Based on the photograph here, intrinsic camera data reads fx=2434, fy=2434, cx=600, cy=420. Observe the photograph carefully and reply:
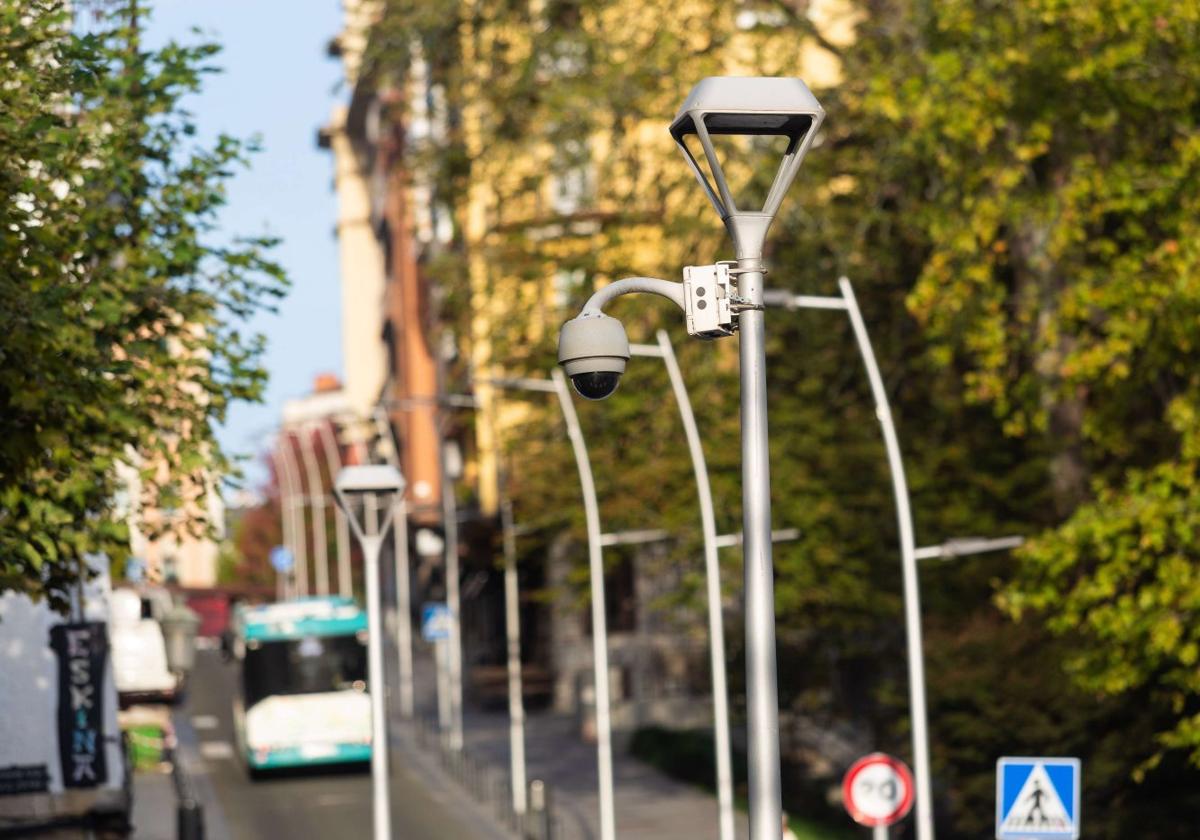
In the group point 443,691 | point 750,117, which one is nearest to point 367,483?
point 750,117

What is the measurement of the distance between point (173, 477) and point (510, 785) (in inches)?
863

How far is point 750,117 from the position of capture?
1030 cm

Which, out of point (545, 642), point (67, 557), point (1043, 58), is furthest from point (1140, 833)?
point (545, 642)

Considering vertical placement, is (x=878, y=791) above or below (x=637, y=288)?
below

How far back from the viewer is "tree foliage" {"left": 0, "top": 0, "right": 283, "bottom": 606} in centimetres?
1538

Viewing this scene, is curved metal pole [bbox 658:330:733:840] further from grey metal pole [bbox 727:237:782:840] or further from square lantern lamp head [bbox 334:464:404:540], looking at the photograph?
grey metal pole [bbox 727:237:782:840]

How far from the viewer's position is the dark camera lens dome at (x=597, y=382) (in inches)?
403

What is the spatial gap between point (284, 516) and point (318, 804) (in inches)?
2011

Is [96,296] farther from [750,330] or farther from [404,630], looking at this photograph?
[404,630]

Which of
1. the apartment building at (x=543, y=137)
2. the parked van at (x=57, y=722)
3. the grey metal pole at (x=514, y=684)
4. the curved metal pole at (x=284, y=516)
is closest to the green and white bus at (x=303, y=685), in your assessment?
the grey metal pole at (x=514, y=684)

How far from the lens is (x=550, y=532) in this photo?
43.8 m

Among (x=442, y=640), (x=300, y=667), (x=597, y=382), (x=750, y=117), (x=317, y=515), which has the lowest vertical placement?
(x=300, y=667)

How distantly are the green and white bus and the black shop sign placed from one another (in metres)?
17.8

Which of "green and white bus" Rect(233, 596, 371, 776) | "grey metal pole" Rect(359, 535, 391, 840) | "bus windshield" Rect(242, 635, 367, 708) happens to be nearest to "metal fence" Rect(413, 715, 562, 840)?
"green and white bus" Rect(233, 596, 371, 776)
